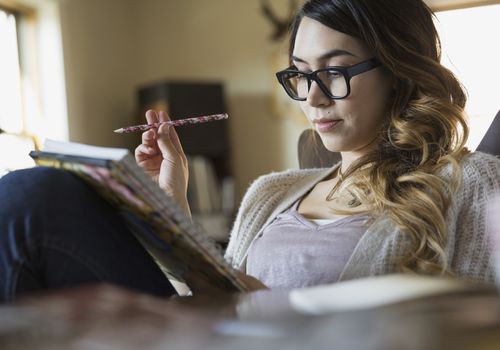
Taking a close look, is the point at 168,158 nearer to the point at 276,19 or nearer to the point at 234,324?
the point at 234,324

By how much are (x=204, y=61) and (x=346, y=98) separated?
3.46m

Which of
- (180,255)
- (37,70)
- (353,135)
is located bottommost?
(180,255)

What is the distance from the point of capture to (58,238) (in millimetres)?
925

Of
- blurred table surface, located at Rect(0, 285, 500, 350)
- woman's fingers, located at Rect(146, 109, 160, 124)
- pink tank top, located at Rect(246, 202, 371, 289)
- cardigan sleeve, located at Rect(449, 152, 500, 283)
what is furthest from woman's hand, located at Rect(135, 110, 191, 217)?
blurred table surface, located at Rect(0, 285, 500, 350)

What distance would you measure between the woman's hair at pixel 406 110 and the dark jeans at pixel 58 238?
512 millimetres

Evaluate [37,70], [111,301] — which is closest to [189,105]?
[37,70]

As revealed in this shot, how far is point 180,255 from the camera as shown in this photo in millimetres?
989

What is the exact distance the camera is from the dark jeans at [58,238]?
0.91 m

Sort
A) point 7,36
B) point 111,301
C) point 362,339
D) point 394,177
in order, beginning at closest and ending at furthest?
1. point 362,339
2. point 111,301
3. point 394,177
4. point 7,36

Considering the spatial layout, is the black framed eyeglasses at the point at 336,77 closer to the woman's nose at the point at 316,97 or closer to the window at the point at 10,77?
the woman's nose at the point at 316,97

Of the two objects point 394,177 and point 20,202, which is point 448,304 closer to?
point 20,202

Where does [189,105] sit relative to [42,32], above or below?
below

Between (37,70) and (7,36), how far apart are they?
25 cm

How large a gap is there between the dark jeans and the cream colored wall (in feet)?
11.2
